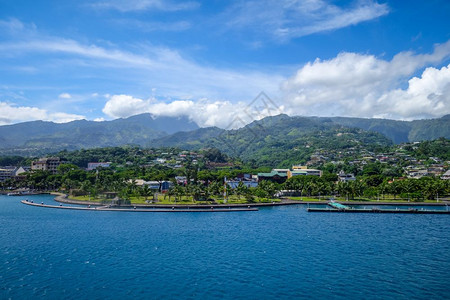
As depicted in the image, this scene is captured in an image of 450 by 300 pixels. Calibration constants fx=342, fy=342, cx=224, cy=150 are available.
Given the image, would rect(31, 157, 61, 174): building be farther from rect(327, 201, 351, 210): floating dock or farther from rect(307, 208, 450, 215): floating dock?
rect(307, 208, 450, 215): floating dock

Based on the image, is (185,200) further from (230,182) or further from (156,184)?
(230,182)

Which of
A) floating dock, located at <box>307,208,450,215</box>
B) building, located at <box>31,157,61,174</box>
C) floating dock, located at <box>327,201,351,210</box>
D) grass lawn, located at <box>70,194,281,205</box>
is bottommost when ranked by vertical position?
floating dock, located at <box>307,208,450,215</box>

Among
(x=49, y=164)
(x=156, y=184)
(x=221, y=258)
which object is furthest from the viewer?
(x=49, y=164)

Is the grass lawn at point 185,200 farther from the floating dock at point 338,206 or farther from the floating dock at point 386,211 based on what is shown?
the floating dock at point 386,211

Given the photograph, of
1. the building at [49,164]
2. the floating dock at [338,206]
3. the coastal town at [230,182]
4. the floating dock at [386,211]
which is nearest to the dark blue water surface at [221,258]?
the floating dock at [386,211]

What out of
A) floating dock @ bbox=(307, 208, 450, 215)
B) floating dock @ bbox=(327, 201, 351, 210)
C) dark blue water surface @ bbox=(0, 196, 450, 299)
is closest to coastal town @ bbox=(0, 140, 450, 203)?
floating dock @ bbox=(327, 201, 351, 210)

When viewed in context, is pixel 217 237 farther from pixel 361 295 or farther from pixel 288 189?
pixel 288 189

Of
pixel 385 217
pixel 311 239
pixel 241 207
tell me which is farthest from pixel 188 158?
pixel 311 239

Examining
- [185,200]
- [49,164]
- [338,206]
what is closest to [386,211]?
[338,206]

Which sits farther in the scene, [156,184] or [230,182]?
[230,182]
